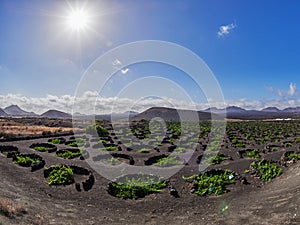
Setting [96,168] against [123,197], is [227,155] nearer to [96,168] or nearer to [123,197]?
[96,168]

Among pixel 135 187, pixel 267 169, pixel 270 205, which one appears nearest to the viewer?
pixel 270 205

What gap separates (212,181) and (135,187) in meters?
5.39

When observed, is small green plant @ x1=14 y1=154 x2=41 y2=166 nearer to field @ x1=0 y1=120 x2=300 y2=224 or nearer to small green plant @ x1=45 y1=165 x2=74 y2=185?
field @ x1=0 y1=120 x2=300 y2=224

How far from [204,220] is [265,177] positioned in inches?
353

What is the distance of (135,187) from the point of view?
59.5ft

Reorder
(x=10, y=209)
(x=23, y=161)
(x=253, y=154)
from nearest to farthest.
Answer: (x=10, y=209) → (x=23, y=161) → (x=253, y=154)

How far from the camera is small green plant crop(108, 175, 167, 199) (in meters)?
17.1

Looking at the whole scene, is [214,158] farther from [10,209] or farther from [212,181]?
[10,209]

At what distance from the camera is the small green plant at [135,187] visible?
1714 centimetres

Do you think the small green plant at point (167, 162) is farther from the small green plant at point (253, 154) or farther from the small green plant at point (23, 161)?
the small green plant at point (23, 161)

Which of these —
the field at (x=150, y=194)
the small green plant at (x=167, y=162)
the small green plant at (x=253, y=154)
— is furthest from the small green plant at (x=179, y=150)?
the small green plant at (x=253, y=154)

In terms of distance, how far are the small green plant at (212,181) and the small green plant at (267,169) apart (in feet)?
7.49

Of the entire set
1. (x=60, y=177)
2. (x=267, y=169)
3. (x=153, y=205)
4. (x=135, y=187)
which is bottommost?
(x=153, y=205)

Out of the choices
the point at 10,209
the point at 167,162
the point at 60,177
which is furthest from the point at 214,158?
the point at 10,209
